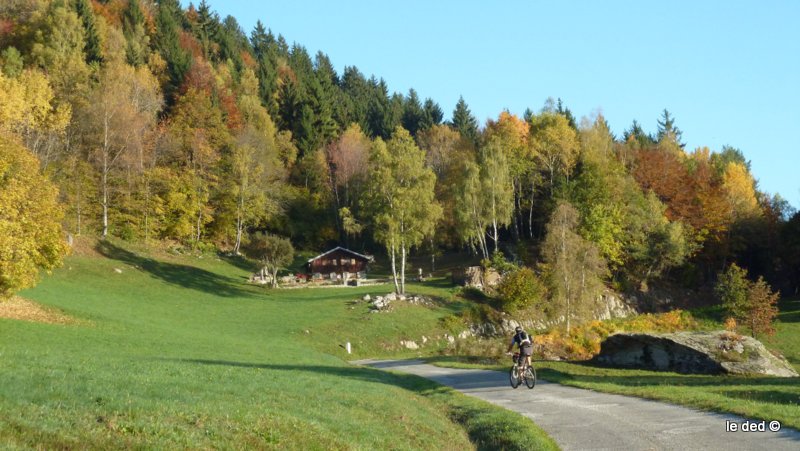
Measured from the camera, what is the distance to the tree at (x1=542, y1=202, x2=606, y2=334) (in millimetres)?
57969

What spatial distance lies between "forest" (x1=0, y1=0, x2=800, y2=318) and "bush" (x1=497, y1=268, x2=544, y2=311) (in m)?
0.97

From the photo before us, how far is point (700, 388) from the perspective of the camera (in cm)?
2395

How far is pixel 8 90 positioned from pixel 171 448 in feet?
243

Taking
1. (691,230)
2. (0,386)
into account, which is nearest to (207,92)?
(691,230)

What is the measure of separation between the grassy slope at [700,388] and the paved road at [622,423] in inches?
25.9

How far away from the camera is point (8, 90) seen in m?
69.8

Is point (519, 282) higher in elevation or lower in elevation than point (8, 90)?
lower

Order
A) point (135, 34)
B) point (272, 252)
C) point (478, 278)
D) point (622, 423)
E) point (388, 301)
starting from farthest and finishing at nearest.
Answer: point (135, 34) → point (272, 252) → point (478, 278) → point (388, 301) → point (622, 423)

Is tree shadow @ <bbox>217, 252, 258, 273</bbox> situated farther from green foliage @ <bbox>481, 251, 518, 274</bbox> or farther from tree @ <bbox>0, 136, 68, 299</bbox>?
tree @ <bbox>0, 136, 68, 299</bbox>

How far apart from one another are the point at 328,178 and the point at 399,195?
5000cm

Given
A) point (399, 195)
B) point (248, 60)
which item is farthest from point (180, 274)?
point (248, 60)

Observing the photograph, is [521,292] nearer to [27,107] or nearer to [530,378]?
[530,378]

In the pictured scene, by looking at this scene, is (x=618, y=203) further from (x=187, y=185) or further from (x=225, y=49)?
(x=225, y=49)

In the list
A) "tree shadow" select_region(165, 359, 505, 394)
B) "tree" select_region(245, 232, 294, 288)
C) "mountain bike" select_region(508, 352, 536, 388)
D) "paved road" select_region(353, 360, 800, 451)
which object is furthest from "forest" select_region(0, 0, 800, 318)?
"paved road" select_region(353, 360, 800, 451)
